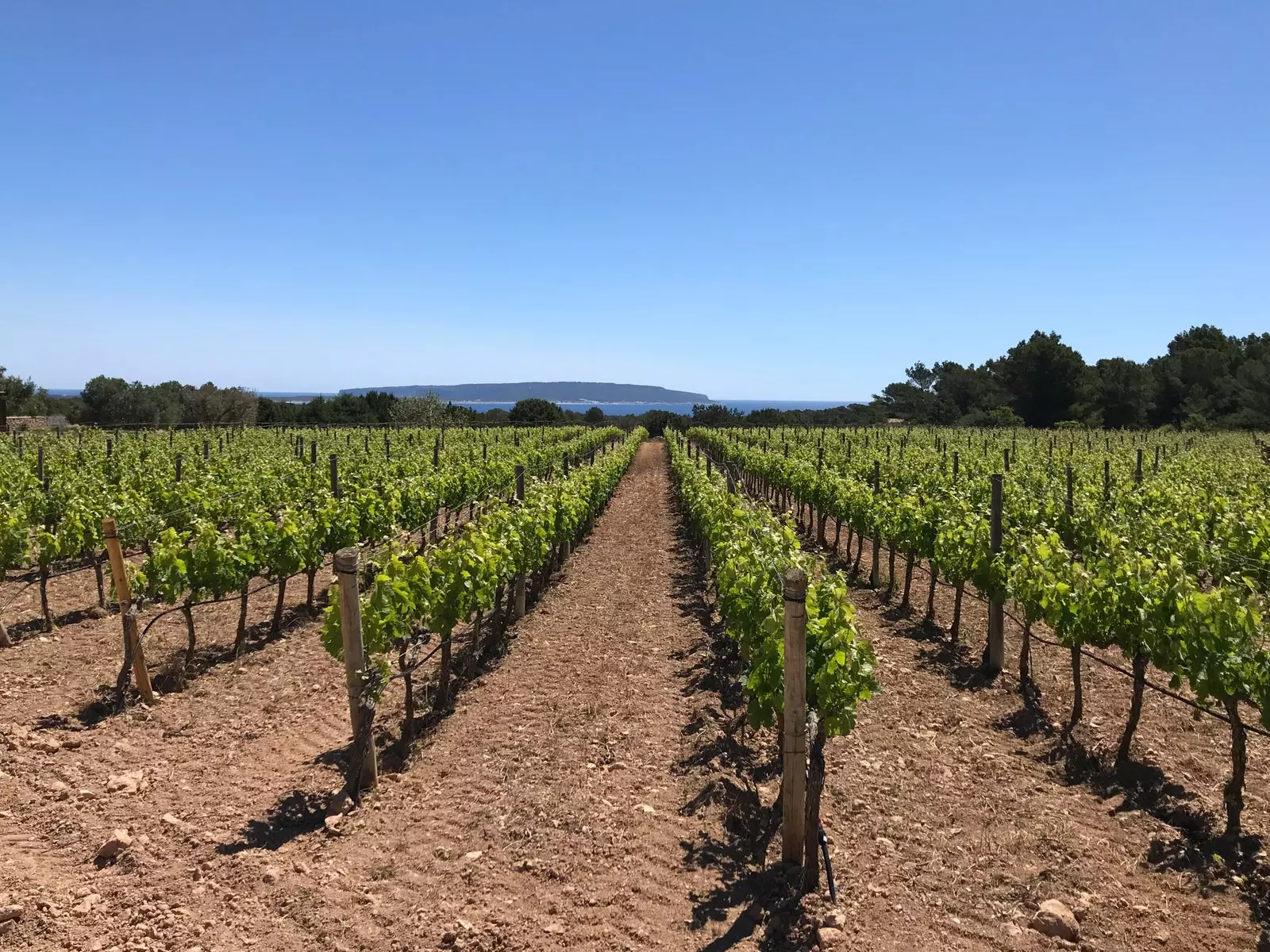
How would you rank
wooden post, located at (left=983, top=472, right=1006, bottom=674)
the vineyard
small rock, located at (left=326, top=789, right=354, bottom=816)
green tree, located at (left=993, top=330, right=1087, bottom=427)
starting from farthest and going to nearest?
green tree, located at (left=993, top=330, right=1087, bottom=427) < wooden post, located at (left=983, top=472, right=1006, bottom=674) < small rock, located at (left=326, top=789, right=354, bottom=816) < the vineyard

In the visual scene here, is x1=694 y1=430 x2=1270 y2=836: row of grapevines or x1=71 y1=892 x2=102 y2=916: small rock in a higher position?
x1=694 y1=430 x2=1270 y2=836: row of grapevines

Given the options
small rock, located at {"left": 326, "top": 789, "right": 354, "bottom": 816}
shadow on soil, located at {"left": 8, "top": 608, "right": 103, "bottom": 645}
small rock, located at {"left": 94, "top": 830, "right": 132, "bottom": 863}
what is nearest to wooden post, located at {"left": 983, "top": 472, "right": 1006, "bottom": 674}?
small rock, located at {"left": 326, "top": 789, "right": 354, "bottom": 816}

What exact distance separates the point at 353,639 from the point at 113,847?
1.72 m

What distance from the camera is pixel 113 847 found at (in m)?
4.28

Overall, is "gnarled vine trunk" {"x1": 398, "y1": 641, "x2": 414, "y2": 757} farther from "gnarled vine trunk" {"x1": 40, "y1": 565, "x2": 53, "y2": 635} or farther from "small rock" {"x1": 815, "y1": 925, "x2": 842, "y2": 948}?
"gnarled vine trunk" {"x1": 40, "y1": 565, "x2": 53, "y2": 635}

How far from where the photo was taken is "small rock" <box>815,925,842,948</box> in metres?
3.66

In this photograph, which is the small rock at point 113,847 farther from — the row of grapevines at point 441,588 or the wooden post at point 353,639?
the row of grapevines at point 441,588

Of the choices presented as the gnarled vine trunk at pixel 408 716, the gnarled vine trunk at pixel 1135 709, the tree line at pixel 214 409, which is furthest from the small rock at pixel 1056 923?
the tree line at pixel 214 409

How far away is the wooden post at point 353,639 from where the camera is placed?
16.4 ft

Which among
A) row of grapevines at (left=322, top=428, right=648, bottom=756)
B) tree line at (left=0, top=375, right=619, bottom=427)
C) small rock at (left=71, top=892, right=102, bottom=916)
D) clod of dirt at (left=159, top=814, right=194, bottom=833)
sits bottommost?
small rock at (left=71, top=892, right=102, bottom=916)

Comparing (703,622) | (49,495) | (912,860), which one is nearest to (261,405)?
(49,495)

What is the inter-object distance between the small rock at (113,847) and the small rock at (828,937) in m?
4.02

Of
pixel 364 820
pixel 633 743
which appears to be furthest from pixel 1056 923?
pixel 364 820

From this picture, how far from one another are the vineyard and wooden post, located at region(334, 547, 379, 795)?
0.03m
